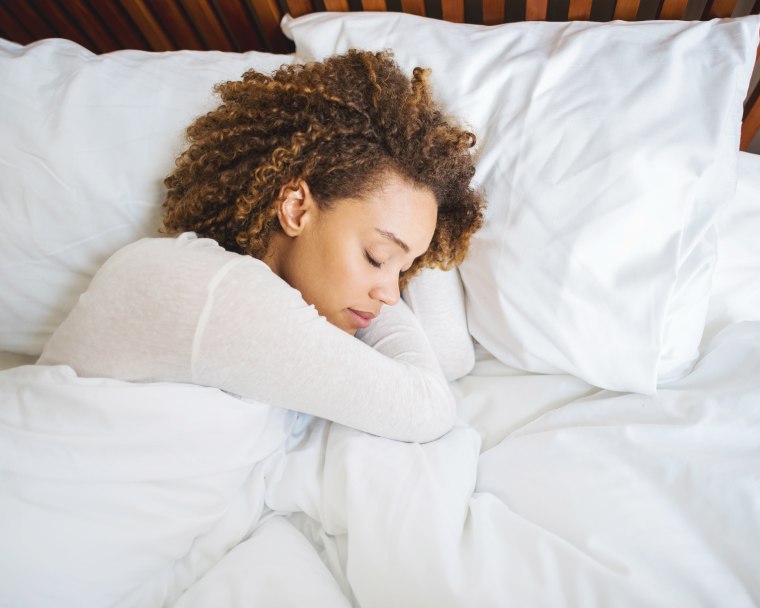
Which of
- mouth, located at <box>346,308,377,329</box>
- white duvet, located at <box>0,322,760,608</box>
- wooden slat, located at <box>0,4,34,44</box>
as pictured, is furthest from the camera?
wooden slat, located at <box>0,4,34,44</box>

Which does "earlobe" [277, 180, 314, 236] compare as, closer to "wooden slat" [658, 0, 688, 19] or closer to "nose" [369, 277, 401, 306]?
"nose" [369, 277, 401, 306]

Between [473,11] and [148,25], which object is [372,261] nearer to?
[473,11]

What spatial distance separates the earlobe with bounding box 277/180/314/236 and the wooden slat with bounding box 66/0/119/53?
946mm

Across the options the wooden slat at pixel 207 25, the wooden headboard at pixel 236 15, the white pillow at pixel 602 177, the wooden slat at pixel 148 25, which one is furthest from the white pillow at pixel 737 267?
the wooden slat at pixel 148 25

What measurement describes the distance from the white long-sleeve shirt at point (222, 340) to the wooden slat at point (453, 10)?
34.3 inches

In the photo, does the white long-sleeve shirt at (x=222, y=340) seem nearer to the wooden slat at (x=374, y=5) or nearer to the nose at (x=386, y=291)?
the nose at (x=386, y=291)

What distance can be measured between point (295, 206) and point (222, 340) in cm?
35

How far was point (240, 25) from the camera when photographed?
139 centimetres

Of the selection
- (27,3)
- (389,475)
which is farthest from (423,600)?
(27,3)

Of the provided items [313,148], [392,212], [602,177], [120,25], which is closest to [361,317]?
[392,212]

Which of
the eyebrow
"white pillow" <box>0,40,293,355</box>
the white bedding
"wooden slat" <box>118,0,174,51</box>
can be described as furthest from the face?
"wooden slat" <box>118,0,174,51</box>

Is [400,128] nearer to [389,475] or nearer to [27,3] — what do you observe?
[389,475]

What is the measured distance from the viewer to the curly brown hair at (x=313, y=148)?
3.22 ft

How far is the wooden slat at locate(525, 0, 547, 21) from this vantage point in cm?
121
